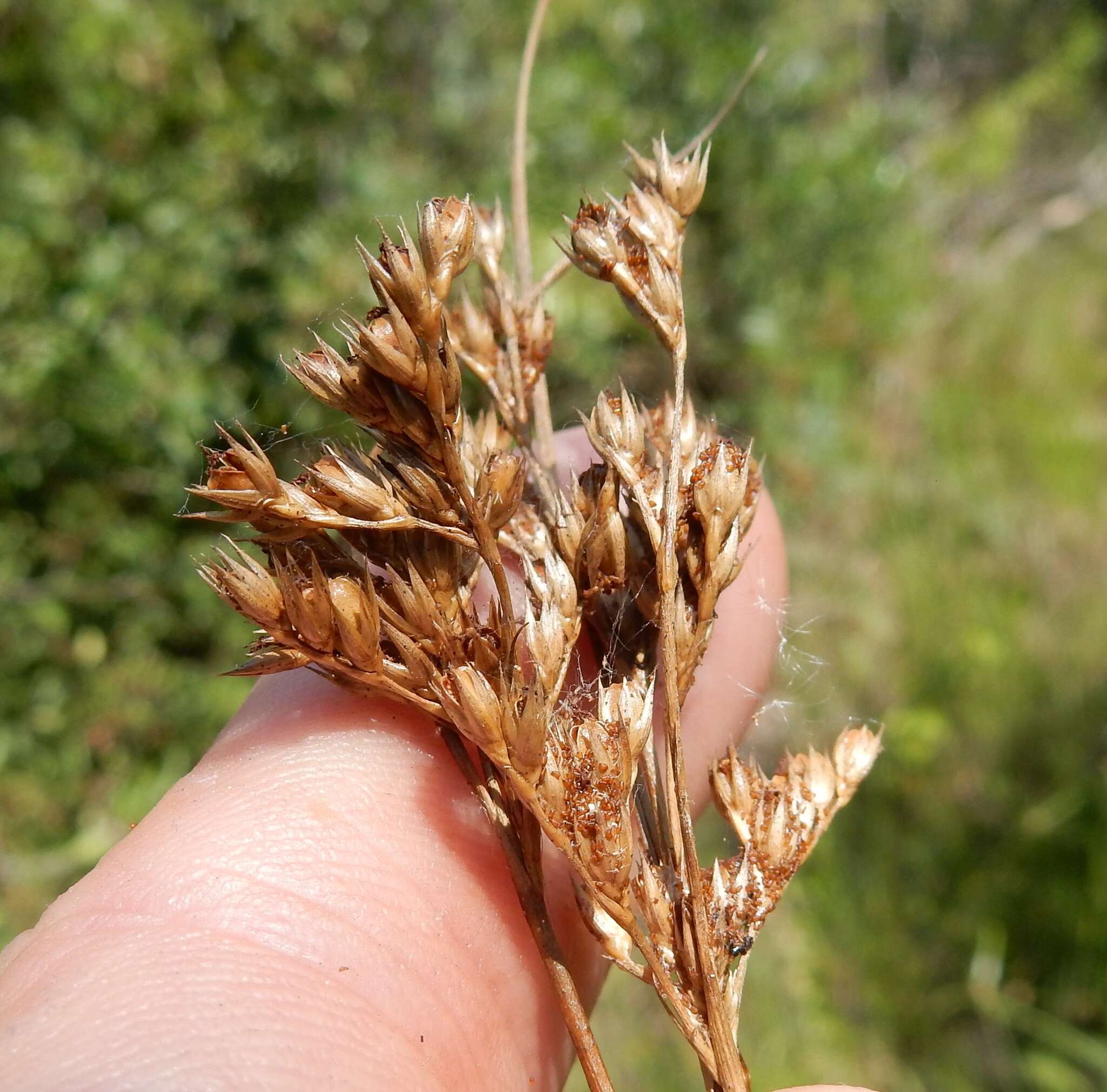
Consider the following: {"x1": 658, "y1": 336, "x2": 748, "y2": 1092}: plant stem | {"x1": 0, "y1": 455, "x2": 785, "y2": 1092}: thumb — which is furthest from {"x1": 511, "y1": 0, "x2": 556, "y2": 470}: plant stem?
{"x1": 0, "y1": 455, "x2": 785, "y2": 1092}: thumb

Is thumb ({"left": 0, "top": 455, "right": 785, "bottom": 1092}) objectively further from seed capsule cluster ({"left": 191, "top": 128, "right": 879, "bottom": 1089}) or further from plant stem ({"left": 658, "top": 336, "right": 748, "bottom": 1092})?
plant stem ({"left": 658, "top": 336, "right": 748, "bottom": 1092})

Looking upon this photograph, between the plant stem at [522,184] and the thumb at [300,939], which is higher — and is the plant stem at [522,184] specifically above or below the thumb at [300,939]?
above

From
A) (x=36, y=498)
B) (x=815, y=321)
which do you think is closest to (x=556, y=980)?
(x=36, y=498)

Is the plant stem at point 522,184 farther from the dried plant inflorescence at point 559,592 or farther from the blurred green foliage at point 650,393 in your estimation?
the blurred green foliage at point 650,393

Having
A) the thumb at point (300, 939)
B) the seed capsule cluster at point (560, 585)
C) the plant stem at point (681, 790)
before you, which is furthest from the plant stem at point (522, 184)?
the thumb at point (300, 939)

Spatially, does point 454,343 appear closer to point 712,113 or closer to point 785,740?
point 785,740

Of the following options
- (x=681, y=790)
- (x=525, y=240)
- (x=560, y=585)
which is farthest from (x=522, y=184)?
(x=681, y=790)

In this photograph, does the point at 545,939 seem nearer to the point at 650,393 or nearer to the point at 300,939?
the point at 300,939
